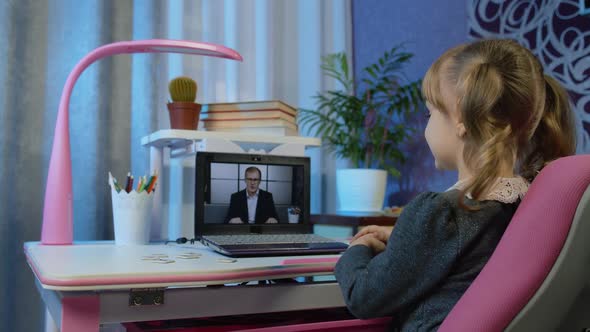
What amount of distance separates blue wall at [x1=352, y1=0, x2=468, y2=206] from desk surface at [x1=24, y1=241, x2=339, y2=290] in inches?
47.7

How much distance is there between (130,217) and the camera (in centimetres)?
125

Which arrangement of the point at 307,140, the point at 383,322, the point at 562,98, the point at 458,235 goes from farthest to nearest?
the point at 307,140 → the point at 383,322 → the point at 562,98 → the point at 458,235

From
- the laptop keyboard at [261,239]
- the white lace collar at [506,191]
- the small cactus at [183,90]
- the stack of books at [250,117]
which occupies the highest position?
the small cactus at [183,90]

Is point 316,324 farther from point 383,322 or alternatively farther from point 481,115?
point 481,115

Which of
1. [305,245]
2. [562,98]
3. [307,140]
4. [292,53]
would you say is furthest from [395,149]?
[562,98]

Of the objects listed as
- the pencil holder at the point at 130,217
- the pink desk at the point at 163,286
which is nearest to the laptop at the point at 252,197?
the pencil holder at the point at 130,217

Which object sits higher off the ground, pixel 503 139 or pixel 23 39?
pixel 23 39

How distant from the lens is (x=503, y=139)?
2.60 ft

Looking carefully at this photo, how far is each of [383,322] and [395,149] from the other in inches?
45.3

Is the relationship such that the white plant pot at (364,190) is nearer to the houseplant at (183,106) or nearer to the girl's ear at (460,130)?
the houseplant at (183,106)

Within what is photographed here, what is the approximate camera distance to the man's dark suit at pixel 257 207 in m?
1.32

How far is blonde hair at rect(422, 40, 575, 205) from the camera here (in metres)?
0.79

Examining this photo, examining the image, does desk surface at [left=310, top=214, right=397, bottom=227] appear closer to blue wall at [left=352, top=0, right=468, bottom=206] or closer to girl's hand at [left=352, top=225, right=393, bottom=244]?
blue wall at [left=352, top=0, right=468, bottom=206]

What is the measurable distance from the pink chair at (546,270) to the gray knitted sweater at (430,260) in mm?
87
